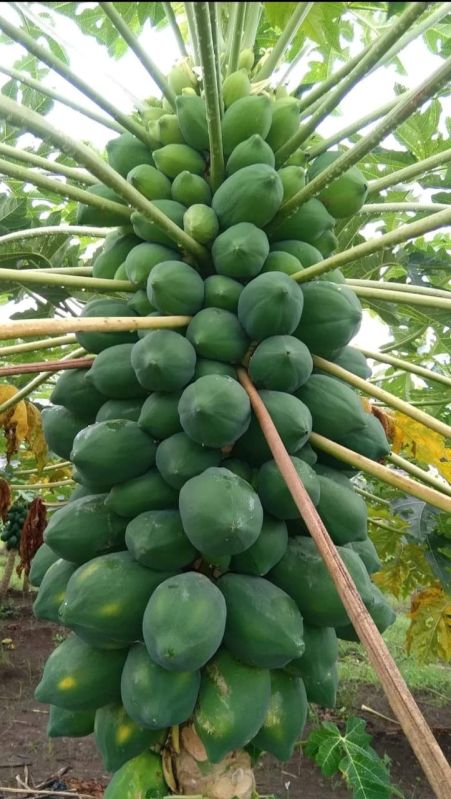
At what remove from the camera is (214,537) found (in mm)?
1294

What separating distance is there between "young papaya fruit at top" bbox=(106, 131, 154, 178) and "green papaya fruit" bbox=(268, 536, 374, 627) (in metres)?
1.14

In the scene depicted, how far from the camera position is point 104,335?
1706 millimetres

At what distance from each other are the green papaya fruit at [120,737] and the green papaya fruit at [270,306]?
893 mm

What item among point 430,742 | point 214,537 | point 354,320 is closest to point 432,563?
point 354,320

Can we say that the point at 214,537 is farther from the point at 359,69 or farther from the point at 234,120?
the point at 234,120

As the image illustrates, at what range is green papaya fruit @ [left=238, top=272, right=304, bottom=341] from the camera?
4.91 feet

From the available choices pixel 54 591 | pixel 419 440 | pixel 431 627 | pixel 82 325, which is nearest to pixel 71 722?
pixel 54 591

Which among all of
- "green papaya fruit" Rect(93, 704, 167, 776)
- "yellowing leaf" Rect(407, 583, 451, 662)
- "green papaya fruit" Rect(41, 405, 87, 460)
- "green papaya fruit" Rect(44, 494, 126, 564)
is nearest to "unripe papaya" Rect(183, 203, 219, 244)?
"green papaya fruit" Rect(41, 405, 87, 460)

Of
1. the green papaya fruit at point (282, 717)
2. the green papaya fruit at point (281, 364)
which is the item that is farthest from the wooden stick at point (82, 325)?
the green papaya fruit at point (282, 717)

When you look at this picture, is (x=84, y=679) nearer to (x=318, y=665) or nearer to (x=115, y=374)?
(x=318, y=665)

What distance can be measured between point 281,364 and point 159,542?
468mm

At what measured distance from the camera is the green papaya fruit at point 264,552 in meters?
1.41

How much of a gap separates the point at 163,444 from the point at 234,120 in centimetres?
91

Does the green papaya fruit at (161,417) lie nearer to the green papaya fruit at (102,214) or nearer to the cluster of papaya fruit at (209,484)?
the cluster of papaya fruit at (209,484)
